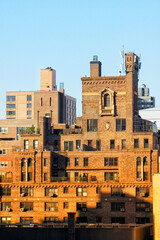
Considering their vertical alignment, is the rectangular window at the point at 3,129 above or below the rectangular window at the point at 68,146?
above

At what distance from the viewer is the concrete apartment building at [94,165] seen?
141m

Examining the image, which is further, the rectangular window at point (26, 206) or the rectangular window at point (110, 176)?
the rectangular window at point (110, 176)

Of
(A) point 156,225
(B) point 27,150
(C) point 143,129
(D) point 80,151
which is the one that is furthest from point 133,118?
(A) point 156,225

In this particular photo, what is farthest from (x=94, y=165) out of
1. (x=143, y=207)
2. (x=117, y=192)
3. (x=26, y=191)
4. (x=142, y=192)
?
(x=26, y=191)

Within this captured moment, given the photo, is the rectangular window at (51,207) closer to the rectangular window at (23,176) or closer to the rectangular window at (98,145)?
the rectangular window at (23,176)

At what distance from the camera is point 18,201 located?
469ft

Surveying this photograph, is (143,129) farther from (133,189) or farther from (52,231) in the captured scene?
(52,231)

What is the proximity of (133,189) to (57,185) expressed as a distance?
15.9 m

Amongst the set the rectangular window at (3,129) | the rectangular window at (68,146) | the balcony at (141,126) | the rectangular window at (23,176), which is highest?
the rectangular window at (3,129)

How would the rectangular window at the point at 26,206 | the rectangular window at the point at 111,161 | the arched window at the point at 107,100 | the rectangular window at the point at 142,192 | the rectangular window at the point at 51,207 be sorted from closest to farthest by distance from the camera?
the rectangular window at the point at 142,192
the rectangular window at the point at 51,207
the rectangular window at the point at 26,206
the rectangular window at the point at 111,161
the arched window at the point at 107,100

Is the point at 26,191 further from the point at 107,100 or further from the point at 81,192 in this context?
the point at 107,100

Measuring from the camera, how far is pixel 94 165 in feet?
481

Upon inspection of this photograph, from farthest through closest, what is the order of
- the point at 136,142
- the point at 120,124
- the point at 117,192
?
the point at 120,124
the point at 136,142
the point at 117,192

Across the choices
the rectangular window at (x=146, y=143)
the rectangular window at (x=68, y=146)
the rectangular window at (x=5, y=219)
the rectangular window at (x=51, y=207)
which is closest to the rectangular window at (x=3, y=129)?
the rectangular window at (x=68, y=146)
